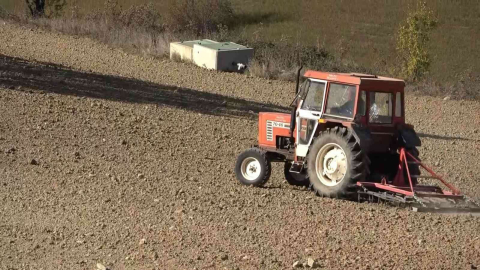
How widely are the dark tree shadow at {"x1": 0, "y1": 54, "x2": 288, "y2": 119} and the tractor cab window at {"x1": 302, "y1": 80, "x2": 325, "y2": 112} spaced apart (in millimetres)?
7084

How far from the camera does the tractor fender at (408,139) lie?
12.4 meters

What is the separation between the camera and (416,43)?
103ft

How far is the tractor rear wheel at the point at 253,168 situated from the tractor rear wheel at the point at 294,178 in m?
0.73

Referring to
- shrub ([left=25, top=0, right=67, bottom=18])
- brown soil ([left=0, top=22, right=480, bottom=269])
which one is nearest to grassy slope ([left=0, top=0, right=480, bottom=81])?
shrub ([left=25, top=0, right=67, bottom=18])

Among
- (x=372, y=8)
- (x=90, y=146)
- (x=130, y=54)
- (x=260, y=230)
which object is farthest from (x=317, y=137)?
(x=372, y=8)

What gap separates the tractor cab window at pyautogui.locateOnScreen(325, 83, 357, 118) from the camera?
1242 centimetres

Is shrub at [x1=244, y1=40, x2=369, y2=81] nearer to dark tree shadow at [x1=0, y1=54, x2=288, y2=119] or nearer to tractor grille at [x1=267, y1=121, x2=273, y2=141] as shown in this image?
dark tree shadow at [x1=0, y1=54, x2=288, y2=119]

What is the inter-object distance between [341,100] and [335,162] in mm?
860

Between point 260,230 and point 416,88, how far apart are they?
706 inches

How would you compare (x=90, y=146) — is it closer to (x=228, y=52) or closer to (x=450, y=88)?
(x=228, y=52)

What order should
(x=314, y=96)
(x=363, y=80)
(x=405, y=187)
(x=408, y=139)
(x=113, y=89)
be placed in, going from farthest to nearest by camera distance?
(x=113, y=89) < (x=314, y=96) < (x=408, y=139) < (x=363, y=80) < (x=405, y=187)

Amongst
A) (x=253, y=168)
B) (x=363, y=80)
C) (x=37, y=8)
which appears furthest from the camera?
(x=37, y=8)

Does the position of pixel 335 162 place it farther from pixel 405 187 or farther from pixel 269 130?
pixel 269 130

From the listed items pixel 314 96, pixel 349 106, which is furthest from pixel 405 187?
pixel 314 96
